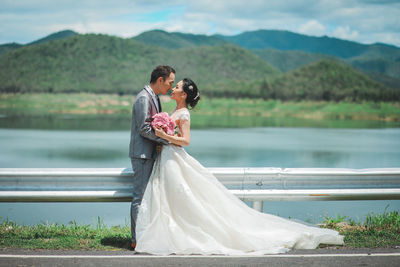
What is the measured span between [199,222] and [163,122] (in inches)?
45.3

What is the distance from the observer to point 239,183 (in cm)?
593

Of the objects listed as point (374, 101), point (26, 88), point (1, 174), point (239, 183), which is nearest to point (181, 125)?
point (239, 183)

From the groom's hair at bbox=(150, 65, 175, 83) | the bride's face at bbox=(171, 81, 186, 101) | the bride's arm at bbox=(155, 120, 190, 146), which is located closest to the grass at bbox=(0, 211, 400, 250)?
the bride's arm at bbox=(155, 120, 190, 146)

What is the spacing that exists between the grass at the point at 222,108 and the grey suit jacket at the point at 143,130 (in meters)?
92.7

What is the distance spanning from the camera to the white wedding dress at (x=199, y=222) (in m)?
5.16

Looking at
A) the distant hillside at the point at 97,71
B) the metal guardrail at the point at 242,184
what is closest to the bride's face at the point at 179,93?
the metal guardrail at the point at 242,184

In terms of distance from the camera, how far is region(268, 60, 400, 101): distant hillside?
126575 millimetres

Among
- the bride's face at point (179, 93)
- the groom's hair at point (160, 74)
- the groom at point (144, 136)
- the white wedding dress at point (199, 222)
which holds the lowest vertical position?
the white wedding dress at point (199, 222)

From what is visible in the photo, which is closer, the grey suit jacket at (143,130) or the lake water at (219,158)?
the grey suit jacket at (143,130)

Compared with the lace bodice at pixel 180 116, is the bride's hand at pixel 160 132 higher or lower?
lower

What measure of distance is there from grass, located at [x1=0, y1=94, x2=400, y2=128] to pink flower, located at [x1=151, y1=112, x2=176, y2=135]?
304 feet

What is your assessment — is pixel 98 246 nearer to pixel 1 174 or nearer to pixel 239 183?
pixel 1 174

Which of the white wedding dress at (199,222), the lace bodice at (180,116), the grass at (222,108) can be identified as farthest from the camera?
the grass at (222,108)

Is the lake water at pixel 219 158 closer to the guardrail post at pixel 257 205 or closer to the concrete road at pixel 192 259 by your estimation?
the guardrail post at pixel 257 205
